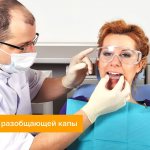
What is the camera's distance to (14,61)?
43.0 inches

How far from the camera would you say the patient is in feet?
3.50

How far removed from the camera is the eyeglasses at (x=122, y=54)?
1195 mm

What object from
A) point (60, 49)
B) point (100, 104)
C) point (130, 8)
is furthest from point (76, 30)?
point (100, 104)

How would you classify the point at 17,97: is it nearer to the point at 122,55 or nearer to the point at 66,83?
the point at 66,83

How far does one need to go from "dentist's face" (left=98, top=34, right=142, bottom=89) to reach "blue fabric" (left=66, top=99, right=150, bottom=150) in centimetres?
14

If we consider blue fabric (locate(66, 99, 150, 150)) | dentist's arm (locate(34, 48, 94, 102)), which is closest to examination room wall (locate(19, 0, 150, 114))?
dentist's arm (locate(34, 48, 94, 102))

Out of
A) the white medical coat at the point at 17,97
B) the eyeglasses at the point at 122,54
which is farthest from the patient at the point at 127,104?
the white medical coat at the point at 17,97

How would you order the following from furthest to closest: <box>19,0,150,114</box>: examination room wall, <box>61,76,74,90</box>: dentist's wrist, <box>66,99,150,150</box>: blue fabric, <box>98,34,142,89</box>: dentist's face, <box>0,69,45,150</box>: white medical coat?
<box>19,0,150,114</box>: examination room wall
<box>61,76,74,90</box>: dentist's wrist
<box>98,34,142,89</box>: dentist's face
<box>66,99,150,150</box>: blue fabric
<box>0,69,45,150</box>: white medical coat

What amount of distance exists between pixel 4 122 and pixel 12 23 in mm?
329

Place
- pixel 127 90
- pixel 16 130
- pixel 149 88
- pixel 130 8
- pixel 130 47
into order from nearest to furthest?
pixel 16 130, pixel 127 90, pixel 130 47, pixel 149 88, pixel 130 8

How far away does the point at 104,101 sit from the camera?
1.00m

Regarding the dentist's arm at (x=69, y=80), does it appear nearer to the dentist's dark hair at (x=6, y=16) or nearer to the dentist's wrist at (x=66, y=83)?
the dentist's wrist at (x=66, y=83)

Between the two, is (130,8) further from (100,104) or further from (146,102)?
(100,104)

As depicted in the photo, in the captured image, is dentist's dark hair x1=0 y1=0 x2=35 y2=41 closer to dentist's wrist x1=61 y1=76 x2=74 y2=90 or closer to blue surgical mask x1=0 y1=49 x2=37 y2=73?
blue surgical mask x1=0 y1=49 x2=37 y2=73
